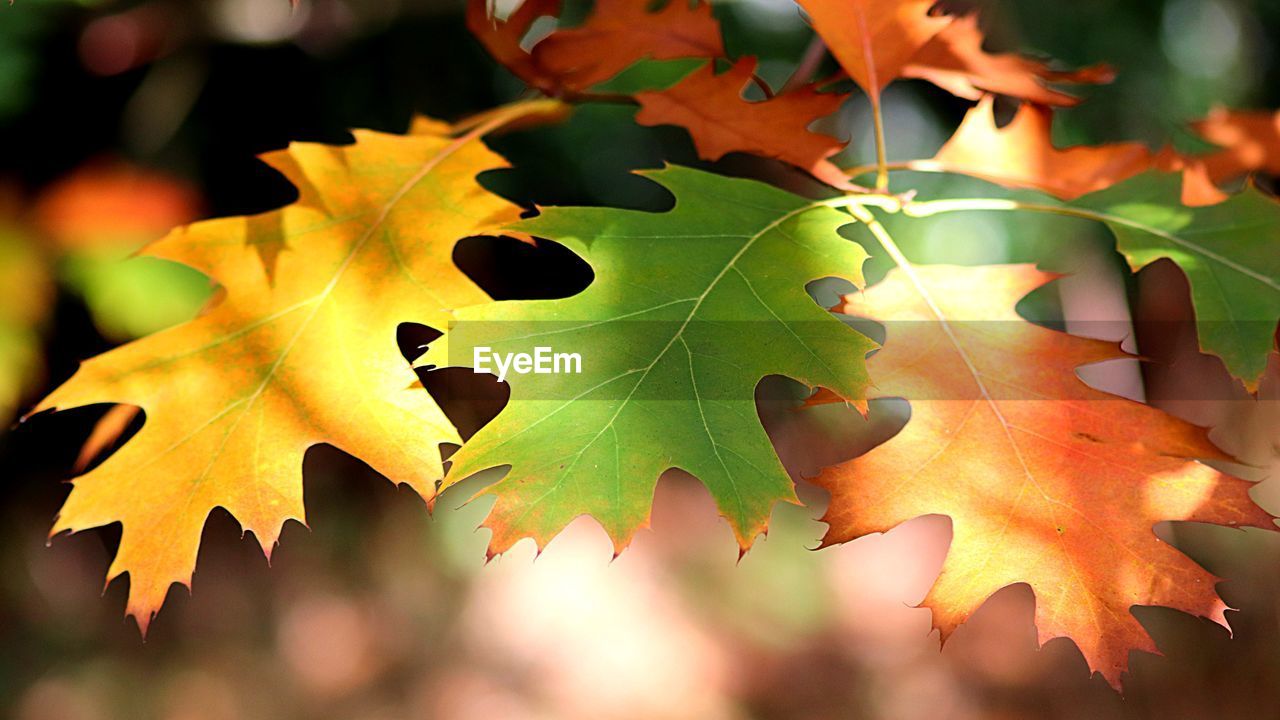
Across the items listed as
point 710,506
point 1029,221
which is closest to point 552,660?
point 710,506

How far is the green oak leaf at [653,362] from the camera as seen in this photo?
1.59ft

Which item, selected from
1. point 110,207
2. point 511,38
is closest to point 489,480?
point 110,207

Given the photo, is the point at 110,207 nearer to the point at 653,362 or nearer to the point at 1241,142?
the point at 653,362

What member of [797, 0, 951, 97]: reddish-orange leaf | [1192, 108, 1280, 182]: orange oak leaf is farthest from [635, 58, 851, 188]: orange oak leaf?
[1192, 108, 1280, 182]: orange oak leaf

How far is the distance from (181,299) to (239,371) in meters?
0.95

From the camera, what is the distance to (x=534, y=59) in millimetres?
679

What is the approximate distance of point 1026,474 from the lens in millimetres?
543

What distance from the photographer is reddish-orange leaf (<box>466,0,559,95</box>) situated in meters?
0.67

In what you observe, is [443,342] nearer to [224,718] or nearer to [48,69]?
[48,69]

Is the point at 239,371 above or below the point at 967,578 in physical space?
above

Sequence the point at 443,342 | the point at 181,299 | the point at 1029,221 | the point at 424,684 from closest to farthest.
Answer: the point at 443,342
the point at 181,299
the point at 1029,221
the point at 424,684

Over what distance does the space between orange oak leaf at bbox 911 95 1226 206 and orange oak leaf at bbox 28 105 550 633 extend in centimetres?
38

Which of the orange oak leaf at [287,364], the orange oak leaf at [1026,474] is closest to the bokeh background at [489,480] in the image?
the orange oak leaf at [287,364]

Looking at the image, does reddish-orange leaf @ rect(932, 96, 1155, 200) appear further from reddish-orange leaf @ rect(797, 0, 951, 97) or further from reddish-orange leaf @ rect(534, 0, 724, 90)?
reddish-orange leaf @ rect(534, 0, 724, 90)
